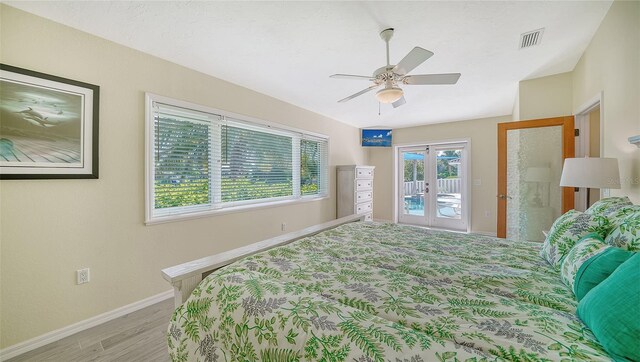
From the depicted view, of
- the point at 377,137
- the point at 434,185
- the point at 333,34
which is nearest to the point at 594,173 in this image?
the point at 333,34

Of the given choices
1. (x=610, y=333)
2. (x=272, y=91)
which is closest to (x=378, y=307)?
(x=610, y=333)

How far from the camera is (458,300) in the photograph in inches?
41.3

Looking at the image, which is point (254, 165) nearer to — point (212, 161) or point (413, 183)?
point (212, 161)

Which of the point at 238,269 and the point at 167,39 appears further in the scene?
the point at 167,39

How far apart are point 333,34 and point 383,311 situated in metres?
2.16

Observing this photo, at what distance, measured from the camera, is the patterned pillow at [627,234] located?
3.45 feet

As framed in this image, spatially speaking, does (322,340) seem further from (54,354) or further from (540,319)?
(54,354)

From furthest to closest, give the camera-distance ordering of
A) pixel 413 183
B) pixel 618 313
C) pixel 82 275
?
pixel 413 183, pixel 82 275, pixel 618 313

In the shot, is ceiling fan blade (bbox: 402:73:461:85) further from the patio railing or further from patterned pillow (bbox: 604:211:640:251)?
the patio railing

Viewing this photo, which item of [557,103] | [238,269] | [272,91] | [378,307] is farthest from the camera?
[272,91]

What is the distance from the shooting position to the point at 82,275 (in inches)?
81.7

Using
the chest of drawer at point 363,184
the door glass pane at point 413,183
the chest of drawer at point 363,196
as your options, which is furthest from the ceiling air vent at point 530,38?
the door glass pane at point 413,183

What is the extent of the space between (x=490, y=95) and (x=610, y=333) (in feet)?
12.7

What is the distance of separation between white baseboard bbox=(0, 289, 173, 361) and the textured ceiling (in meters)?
2.46
